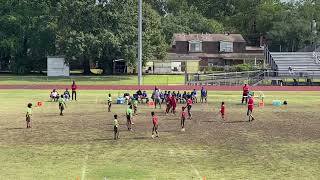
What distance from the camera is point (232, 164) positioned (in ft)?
76.0

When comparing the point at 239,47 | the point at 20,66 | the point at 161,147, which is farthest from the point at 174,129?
the point at 239,47

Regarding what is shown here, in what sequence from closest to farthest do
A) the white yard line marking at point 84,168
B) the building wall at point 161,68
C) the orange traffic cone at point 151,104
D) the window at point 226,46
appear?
1. the white yard line marking at point 84,168
2. the orange traffic cone at point 151,104
3. the building wall at point 161,68
4. the window at point 226,46

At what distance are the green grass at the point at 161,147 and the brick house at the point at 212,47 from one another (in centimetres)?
6837

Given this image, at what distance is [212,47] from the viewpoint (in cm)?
11150

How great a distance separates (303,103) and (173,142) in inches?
931

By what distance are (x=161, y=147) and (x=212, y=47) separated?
8602 centimetres

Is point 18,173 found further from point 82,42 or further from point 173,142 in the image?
point 82,42

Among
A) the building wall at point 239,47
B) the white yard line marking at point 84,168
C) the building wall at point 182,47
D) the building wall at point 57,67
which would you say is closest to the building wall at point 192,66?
the building wall at point 182,47

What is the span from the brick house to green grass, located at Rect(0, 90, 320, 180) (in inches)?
2692

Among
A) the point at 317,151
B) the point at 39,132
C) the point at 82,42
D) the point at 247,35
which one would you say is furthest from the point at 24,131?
the point at 247,35

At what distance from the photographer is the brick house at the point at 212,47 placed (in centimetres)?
10975

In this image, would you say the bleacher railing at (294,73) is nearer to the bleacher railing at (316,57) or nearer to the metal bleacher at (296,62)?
the metal bleacher at (296,62)

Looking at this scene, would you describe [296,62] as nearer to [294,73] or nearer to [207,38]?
[294,73]

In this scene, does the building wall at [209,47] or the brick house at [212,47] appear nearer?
the brick house at [212,47]
